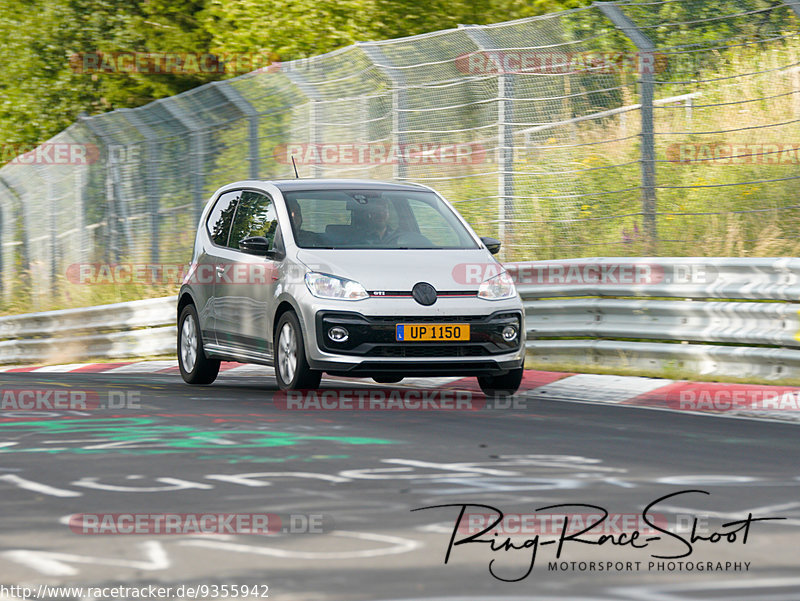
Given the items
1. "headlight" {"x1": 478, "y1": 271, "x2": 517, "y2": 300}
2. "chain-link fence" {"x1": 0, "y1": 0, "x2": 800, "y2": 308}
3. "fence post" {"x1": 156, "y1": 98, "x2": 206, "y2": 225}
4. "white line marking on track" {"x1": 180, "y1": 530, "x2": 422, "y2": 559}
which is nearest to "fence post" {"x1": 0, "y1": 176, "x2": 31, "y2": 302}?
"fence post" {"x1": 156, "y1": 98, "x2": 206, "y2": 225}

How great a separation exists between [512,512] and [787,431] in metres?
3.52

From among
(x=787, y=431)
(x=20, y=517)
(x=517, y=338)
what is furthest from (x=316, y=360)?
(x=20, y=517)

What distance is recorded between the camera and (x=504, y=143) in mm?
15148

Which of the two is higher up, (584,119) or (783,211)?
(584,119)

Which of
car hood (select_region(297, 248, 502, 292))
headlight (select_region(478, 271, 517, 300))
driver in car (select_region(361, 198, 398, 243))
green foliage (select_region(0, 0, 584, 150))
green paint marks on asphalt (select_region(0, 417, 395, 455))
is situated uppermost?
green foliage (select_region(0, 0, 584, 150))

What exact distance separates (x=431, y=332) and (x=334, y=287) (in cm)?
76

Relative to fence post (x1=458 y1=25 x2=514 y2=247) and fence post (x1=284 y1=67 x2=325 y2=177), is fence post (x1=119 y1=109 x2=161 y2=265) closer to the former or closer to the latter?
fence post (x1=284 y1=67 x2=325 y2=177)

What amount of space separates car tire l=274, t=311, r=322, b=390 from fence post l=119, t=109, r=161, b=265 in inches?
401

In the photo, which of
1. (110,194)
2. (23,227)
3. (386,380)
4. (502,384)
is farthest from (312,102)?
(23,227)

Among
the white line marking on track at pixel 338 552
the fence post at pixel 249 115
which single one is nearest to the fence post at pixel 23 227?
the fence post at pixel 249 115

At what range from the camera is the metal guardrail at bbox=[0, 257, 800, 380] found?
11.6 metres

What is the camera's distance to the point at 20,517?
6.33 metres

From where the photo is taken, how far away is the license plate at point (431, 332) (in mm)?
10828

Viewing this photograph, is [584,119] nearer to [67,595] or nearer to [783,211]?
[783,211]
